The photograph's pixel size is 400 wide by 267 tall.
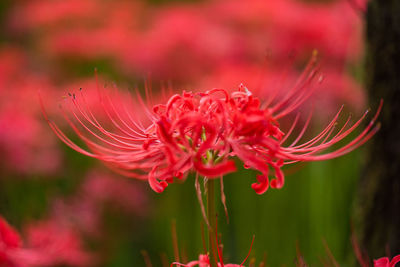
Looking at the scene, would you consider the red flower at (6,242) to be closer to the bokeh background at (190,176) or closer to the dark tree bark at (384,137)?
the bokeh background at (190,176)

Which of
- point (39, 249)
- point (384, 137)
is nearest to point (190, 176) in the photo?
point (39, 249)

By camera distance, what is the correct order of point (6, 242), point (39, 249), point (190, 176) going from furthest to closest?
point (190, 176)
point (39, 249)
point (6, 242)

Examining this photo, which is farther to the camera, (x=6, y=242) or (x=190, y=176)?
(x=190, y=176)

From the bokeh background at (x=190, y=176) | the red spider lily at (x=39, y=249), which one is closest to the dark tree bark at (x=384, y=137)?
the bokeh background at (x=190, y=176)

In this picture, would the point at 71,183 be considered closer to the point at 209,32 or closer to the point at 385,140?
the point at 209,32

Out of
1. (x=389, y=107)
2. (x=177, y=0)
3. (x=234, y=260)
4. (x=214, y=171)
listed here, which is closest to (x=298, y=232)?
(x=234, y=260)

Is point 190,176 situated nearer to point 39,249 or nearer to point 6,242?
point 39,249

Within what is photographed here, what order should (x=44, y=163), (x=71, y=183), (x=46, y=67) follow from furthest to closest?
(x=46, y=67)
(x=71, y=183)
(x=44, y=163)
